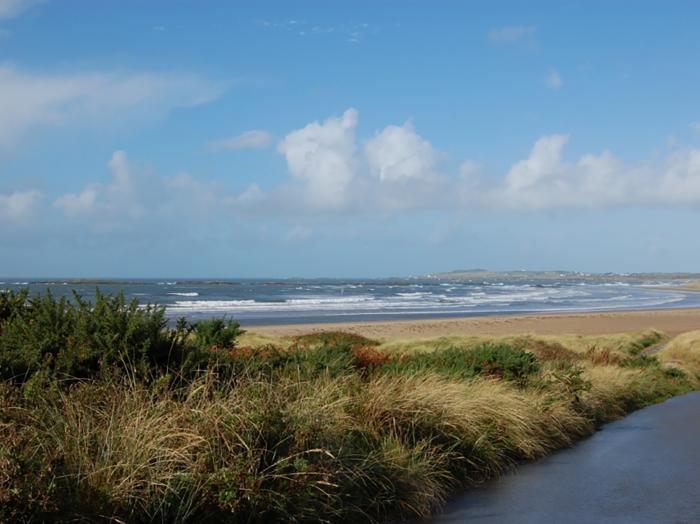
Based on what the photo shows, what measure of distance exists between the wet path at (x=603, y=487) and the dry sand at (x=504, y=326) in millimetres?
25287

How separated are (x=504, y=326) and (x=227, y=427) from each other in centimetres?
3725

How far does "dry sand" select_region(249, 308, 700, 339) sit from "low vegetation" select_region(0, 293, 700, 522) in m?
25.5

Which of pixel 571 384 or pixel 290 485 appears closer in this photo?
pixel 290 485

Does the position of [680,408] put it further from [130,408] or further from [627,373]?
[130,408]

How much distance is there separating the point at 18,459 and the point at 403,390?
17.2ft

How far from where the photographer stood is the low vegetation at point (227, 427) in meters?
5.73

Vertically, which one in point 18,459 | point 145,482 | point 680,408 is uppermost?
point 18,459

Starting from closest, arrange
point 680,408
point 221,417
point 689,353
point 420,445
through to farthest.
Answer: point 221,417
point 420,445
point 680,408
point 689,353

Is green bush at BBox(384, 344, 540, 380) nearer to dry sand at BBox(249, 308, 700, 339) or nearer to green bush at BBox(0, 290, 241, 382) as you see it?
green bush at BBox(0, 290, 241, 382)

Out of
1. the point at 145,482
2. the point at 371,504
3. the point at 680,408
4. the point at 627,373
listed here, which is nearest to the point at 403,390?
the point at 371,504

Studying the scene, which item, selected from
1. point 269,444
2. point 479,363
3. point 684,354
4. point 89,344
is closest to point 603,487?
point 269,444

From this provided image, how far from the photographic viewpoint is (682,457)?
9.84 m

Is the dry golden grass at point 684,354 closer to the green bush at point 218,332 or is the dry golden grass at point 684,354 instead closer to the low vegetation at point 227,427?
the low vegetation at point 227,427

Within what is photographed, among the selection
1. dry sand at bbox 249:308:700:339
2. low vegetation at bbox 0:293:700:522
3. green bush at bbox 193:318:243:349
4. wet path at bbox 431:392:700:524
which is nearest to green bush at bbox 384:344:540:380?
low vegetation at bbox 0:293:700:522
